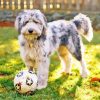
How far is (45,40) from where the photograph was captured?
24.8 feet

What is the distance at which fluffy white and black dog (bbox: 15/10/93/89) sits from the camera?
714cm

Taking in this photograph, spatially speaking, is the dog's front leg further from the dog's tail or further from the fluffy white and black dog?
the dog's tail

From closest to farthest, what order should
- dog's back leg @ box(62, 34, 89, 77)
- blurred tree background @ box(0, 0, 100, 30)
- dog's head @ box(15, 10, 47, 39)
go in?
dog's head @ box(15, 10, 47, 39) → dog's back leg @ box(62, 34, 89, 77) → blurred tree background @ box(0, 0, 100, 30)

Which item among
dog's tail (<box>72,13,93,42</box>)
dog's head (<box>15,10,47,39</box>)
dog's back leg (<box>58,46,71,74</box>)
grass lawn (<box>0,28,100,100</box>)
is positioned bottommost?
grass lawn (<box>0,28,100,100</box>)

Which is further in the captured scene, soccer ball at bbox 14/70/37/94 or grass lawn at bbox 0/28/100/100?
grass lawn at bbox 0/28/100/100

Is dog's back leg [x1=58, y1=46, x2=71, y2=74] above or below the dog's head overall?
→ below

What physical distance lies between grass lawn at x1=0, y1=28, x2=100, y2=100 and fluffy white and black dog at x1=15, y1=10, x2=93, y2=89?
25 centimetres

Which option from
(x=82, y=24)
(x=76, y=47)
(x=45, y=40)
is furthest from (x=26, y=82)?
(x=82, y=24)

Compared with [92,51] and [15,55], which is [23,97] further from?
[92,51]

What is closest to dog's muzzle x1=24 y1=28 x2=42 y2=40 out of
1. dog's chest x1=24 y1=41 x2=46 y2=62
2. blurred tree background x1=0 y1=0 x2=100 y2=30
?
dog's chest x1=24 y1=41 x2=46 y2=62

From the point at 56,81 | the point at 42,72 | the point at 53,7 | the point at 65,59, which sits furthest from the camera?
the point at 53,7

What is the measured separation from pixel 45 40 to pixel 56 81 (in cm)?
106

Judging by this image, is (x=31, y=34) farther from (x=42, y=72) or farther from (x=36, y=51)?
(x=42, y=72)

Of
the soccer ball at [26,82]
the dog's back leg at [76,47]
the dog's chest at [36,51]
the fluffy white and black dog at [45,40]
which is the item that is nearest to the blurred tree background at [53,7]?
the fluffy white and black dog at [45,40]
